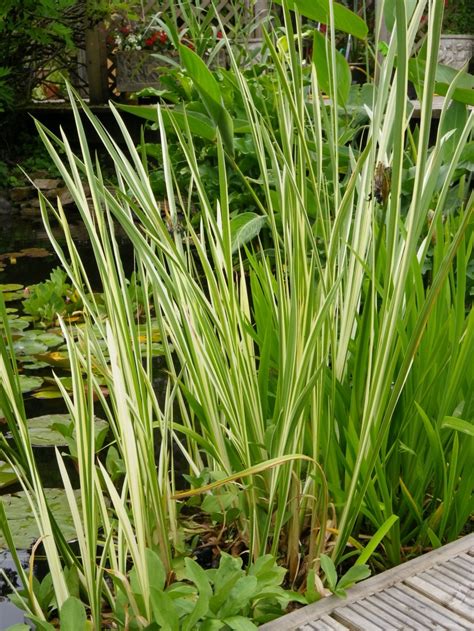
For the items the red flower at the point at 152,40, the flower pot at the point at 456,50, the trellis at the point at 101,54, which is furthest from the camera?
the trellis at the point at 101,54

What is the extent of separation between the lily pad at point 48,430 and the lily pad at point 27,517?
203 millimetres

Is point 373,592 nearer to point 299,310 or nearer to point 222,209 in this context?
point 299,310

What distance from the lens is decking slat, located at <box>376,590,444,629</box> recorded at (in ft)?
3.19

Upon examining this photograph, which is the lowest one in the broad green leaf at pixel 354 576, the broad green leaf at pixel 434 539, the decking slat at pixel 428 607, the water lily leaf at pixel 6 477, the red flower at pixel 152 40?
the water lily leaf at pixel 6 477

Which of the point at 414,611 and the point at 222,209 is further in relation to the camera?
the point at 222,209

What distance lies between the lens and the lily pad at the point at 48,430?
6.38ft

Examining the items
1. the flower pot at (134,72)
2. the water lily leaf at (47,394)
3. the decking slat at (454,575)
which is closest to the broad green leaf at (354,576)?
the decking slat at (454,575)

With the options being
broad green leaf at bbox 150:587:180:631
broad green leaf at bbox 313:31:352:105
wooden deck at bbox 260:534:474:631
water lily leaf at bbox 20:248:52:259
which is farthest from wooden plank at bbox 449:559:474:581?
water lily leaf at bbox 20:248:52:259

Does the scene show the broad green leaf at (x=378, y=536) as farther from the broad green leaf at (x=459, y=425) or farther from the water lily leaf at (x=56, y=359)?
the water lily leaf at (x=56, y=359)

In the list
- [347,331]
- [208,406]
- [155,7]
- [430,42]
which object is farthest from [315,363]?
[155,7]

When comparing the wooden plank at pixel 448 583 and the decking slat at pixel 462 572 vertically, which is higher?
the wooden plank at pixel 448 583

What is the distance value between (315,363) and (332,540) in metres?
0.28

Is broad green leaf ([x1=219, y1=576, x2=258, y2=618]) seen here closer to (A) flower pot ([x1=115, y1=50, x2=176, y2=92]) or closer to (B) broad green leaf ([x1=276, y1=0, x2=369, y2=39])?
(B) broad green leaf ([x1=276, y1=0, x2=369, y2=39])

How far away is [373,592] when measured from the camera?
1039mm
